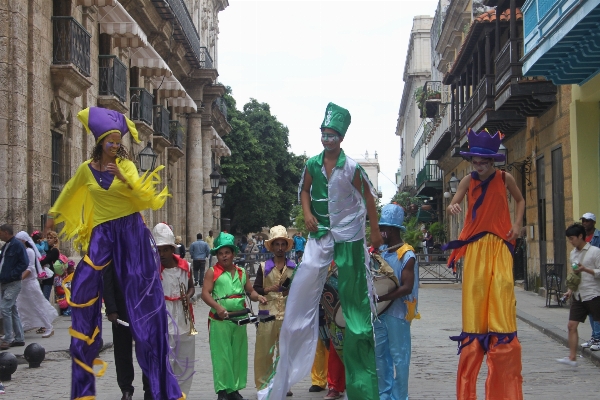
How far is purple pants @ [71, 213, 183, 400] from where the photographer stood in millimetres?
6422

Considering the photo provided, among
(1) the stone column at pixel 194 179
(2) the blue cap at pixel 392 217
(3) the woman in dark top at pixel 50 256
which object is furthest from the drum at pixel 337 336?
(1) the stone column at pixel 194 179

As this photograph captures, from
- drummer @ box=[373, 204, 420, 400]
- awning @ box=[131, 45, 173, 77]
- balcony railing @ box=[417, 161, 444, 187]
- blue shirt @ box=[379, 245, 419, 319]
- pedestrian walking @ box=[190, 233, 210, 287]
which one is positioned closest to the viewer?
drummer @ box=[373, 204, 420, 400]

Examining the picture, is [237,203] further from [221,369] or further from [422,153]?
[221,369]

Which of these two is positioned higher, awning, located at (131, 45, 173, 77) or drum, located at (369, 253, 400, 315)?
awning, located at (131, 45, 173, 77)

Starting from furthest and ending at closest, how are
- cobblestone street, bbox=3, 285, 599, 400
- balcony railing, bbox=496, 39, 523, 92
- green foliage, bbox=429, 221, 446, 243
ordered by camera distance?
1. green foliage, bbox=429, 221, 446, 243
2. balcony railing, bbox=496, 39, 523, 92
3. cobblestone street, bbox=3, 285, 599, 400

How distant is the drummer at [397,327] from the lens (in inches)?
277

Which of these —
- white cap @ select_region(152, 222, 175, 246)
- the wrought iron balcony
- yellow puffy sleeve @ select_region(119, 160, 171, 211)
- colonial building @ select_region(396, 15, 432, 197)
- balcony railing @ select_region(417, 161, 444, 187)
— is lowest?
white cap @ select_region(152, 222, 175, 246)

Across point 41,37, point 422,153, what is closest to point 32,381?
point 41,37

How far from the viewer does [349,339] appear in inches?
251

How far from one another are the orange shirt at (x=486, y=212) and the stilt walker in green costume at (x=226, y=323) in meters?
2.07

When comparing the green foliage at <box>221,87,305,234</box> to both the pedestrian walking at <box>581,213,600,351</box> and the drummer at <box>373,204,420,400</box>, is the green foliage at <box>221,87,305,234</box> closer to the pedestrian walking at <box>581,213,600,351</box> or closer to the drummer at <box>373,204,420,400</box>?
the pedestrian walking at <box>581,213,600,351</box>

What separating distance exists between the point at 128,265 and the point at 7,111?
28.7 feet

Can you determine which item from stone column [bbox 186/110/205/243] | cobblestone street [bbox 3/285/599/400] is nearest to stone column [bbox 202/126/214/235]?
stone column [bbox 186/110/205/243]

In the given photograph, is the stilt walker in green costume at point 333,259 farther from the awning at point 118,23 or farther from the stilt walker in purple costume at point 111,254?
the awning at point 118,23
